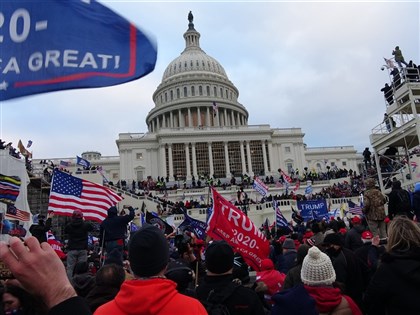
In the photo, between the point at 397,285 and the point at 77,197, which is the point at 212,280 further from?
the point at 77,197

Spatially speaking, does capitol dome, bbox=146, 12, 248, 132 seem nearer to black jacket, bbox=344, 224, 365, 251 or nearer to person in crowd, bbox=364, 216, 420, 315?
black jacket, bbox=344, 224, 365, 251

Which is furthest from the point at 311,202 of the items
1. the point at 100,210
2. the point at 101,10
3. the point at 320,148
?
the point at 320,148

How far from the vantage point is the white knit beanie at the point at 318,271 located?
12.3 feet

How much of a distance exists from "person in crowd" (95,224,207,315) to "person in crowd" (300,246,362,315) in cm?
168

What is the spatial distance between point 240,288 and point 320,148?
271 feet

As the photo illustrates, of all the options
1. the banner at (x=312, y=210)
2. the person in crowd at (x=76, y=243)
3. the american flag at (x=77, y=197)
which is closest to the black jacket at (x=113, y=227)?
the person in crowd at (x=76, y=243)

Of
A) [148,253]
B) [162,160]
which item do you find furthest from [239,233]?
[162,160]

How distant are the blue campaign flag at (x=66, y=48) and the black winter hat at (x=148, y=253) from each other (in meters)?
1.14

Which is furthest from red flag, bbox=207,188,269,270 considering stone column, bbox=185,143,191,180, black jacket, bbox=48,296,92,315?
stone column, bbox=185,143,191,180

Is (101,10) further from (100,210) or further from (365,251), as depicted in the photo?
(100,210)

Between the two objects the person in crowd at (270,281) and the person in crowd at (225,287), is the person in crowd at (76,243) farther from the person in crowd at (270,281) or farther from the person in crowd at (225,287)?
the person in crowd at (225,287)

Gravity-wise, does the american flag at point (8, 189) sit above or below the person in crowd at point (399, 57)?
below

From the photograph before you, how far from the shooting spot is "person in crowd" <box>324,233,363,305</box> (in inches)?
209

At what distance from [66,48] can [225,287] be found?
240 cm
